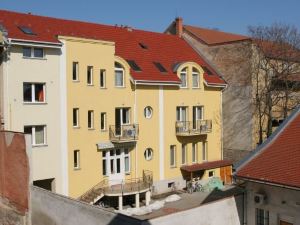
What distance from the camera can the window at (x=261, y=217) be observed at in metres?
17.5

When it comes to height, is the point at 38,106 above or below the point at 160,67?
below

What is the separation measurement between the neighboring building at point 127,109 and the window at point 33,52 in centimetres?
69

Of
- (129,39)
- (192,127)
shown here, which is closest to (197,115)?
(192,127)

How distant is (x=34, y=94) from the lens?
82.6 feet

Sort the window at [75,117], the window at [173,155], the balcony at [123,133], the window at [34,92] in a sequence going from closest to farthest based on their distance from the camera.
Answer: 1. the window at [34,92]
2. the window at [75,117]
3. the balcony at [123,133]
4. the window at [173,155]

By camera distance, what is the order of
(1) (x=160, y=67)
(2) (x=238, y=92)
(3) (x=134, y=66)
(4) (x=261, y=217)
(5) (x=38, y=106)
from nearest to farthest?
(4) (x=261, y=217) → (5) (x=38, y=106) → (3) (x=134, y=66) → (1) (x=160, y=67) → (2) (x=238, y=92)

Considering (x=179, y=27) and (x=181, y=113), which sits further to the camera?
(x=179, y=27)

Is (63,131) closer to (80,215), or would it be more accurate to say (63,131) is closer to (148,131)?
(148,131)

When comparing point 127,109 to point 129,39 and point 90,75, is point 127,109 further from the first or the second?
point 129,39

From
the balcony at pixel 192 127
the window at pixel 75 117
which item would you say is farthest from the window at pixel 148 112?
the window at pixel 75 117

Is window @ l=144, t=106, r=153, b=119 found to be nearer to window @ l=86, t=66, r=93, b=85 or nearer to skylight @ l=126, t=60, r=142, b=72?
skylight @ l=126, t=60, r=142, b=72

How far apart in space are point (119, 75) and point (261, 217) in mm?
14908

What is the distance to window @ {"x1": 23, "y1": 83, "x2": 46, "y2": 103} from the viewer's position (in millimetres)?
24859

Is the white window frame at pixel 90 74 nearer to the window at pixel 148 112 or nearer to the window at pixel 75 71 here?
the window at pixel 75 71
